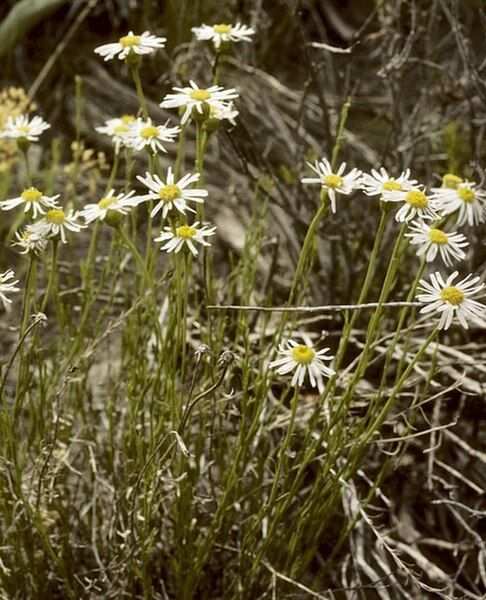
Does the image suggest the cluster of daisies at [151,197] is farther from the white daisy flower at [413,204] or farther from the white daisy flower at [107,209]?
the white daisy flower at [413,204]

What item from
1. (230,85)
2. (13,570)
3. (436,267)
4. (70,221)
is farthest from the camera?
(230,85)

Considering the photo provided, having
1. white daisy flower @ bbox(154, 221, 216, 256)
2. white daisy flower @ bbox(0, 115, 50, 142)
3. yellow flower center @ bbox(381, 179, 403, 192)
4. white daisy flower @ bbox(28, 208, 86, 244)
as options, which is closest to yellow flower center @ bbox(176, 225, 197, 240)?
white daisy flower @ bbox(154, 221, 216, 256)

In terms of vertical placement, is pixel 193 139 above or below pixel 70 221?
below

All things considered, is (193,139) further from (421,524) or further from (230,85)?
(421,524)

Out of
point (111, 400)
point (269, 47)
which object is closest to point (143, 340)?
point (111, 400)

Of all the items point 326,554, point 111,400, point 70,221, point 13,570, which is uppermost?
point 70,221

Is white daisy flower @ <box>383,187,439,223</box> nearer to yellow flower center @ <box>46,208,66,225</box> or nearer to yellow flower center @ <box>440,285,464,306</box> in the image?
yellow flower center @ <box>440,285,464,306</box>

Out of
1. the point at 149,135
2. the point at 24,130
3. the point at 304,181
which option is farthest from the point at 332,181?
the point at 24,130
